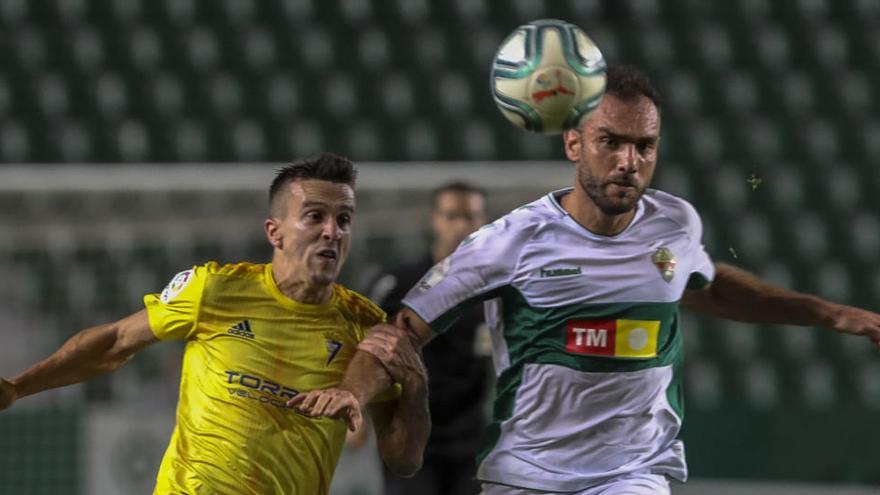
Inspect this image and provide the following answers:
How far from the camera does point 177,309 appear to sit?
169 inches

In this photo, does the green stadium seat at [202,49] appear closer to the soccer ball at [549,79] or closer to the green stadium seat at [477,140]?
the green stadium seat at [477,140]

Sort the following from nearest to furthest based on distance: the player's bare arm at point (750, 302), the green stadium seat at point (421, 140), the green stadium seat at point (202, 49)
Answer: the player's bare arm at point (750, 302), the green stadium seat at point (421, 140), the green stadium seat at point (202, 49)

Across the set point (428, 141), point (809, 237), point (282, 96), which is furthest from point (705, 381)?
point (282, 96)

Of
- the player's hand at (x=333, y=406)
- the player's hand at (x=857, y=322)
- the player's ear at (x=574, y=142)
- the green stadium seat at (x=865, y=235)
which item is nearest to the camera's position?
the player's hand at (x=333, y=406)

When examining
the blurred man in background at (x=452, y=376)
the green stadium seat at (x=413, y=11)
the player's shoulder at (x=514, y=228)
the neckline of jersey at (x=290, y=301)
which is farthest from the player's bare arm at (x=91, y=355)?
the green stadium seat at (x=413, y=11)

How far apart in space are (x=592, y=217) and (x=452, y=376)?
81.8 inches

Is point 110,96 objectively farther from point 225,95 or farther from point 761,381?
point 761,381

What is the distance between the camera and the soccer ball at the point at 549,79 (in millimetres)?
4160

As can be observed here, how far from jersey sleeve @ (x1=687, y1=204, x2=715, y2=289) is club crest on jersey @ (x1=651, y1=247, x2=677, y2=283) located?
11cm

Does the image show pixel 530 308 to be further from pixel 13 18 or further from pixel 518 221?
pixel 13 18

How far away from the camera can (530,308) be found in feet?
14.2

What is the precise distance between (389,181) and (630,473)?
3900mm

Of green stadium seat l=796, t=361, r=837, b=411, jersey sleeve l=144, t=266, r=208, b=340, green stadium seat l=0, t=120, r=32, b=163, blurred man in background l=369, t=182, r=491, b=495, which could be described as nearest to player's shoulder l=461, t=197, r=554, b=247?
jersey sleeve l=144, t=266, r=208, b=340

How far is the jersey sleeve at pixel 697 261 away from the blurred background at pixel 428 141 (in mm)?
3171
